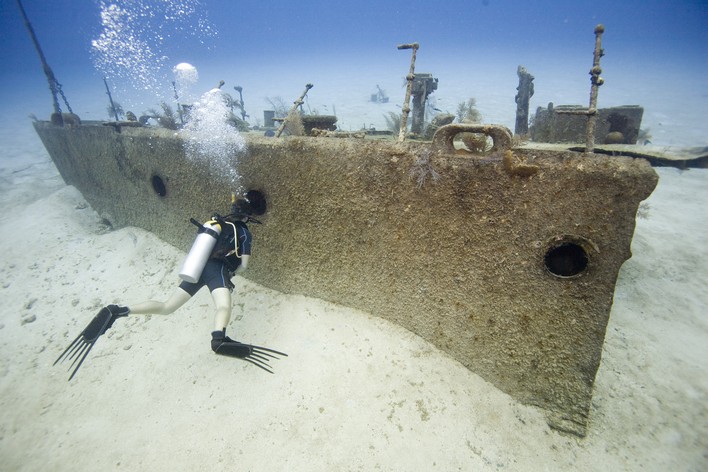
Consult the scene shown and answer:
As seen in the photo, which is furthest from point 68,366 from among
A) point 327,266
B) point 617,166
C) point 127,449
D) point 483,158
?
point 617,166

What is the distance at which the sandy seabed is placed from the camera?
254 cm

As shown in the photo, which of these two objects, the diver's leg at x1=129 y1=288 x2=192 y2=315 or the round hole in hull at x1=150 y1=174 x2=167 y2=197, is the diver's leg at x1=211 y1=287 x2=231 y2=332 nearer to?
the diver's leg at x1=129 y1=288 x2=192 y2=315

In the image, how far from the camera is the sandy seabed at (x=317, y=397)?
2.54 m

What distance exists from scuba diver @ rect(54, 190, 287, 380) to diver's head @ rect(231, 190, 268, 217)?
0.01 m

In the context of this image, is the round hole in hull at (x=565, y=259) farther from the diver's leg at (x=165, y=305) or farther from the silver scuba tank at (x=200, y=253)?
the diver's leg at (x=165, y=305)

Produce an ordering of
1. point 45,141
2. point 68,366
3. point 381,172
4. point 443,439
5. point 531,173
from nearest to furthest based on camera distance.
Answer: point 531,173 → point 443,439 → point 381,172 → point 68,366 → point 45,141

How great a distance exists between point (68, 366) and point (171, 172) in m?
2.95

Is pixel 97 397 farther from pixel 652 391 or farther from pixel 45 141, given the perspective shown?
pixel 45 141

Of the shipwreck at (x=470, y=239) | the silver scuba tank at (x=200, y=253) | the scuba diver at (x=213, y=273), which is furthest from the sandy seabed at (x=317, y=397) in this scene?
the silver scuba tank at (x=200, y=253)

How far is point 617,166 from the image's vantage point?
1.97 metres

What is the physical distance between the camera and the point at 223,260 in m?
3.44

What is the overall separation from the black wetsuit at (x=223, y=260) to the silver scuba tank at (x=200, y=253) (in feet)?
0.30

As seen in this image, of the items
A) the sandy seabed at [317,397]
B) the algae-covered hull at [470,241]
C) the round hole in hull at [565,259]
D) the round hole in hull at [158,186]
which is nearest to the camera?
the algae-covered hull at [470,241]

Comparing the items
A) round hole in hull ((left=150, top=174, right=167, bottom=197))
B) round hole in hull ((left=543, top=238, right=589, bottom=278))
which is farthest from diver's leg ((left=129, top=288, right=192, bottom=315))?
round hole in hull ((left=543, top=238, right=589, bottom=278))
